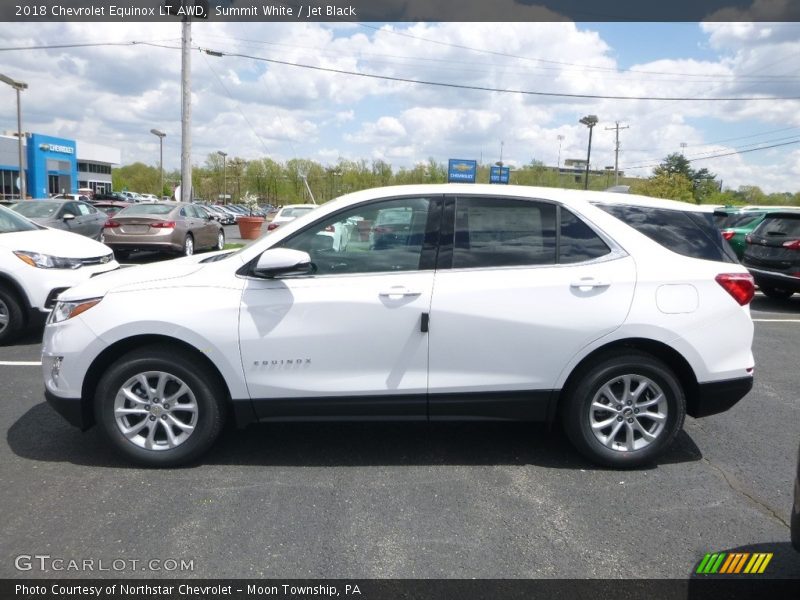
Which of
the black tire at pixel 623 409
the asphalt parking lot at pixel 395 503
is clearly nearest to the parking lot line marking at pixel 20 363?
the asphalt parking lot at pixel 395 503

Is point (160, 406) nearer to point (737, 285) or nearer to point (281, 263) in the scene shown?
point (281, 263)

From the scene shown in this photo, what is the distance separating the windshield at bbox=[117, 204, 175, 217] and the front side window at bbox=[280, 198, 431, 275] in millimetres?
12807

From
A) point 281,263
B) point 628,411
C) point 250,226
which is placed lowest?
point 628,411

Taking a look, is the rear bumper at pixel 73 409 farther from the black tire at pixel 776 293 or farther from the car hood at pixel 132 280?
the black tire at pixel 776 293

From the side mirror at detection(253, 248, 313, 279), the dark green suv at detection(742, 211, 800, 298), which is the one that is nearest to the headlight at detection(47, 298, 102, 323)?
the side mirror at detection(253, 248, 313, 279)

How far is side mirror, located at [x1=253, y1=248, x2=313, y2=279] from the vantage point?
3852 mm

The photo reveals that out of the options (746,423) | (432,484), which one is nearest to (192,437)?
(432,484)

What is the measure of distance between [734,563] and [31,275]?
706 centimetres

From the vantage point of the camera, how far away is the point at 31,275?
7031 mm

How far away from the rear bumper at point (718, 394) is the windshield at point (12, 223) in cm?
761

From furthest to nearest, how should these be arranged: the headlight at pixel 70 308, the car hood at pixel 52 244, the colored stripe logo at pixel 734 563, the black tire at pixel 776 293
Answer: the black tire at pixel 776 293 < the car hood at pixel 52 244 < the headlight at pixel 70 308 < the colored stripe logo at pixel 734 563

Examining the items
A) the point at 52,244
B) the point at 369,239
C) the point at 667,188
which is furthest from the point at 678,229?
the point at 667,188

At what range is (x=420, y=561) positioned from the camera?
3084 mm

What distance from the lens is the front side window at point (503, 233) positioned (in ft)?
13.4
